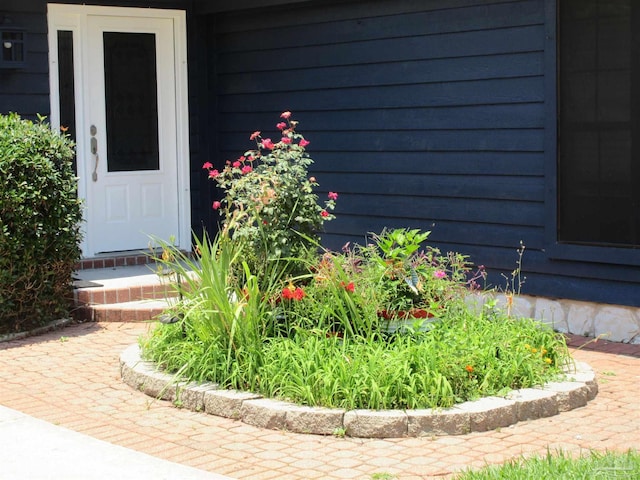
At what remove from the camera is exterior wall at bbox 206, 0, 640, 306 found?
8.05 metres

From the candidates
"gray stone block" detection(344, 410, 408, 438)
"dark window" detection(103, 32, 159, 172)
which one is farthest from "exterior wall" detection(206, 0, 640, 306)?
"gray stone block" detection(344, 410, 408, 438)

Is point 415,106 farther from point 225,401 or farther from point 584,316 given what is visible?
point 225,401

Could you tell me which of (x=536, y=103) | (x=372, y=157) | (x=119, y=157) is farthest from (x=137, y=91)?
(x=536, y=103)

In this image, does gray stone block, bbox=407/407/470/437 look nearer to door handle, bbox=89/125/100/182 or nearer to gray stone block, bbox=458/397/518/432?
gray stone block, bbox=458/397/518/432

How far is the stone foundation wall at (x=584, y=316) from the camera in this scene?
7.66m

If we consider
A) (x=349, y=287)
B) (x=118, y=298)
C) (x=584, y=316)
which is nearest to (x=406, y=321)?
(x=349, y=287)

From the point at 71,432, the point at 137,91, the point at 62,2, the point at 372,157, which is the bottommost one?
the point at 71,432

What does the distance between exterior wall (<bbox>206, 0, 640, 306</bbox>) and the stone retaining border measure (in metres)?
1.97

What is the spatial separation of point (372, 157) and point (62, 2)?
3.43 m

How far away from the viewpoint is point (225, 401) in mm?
5820

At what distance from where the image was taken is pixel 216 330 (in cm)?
633

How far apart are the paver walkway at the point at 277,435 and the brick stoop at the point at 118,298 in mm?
1625

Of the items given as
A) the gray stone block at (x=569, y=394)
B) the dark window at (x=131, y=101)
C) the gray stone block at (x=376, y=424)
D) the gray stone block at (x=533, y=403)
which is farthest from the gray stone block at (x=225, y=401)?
the dark window at (x=131, y=101)

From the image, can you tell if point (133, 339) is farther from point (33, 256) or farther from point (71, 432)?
point (71, 432)
